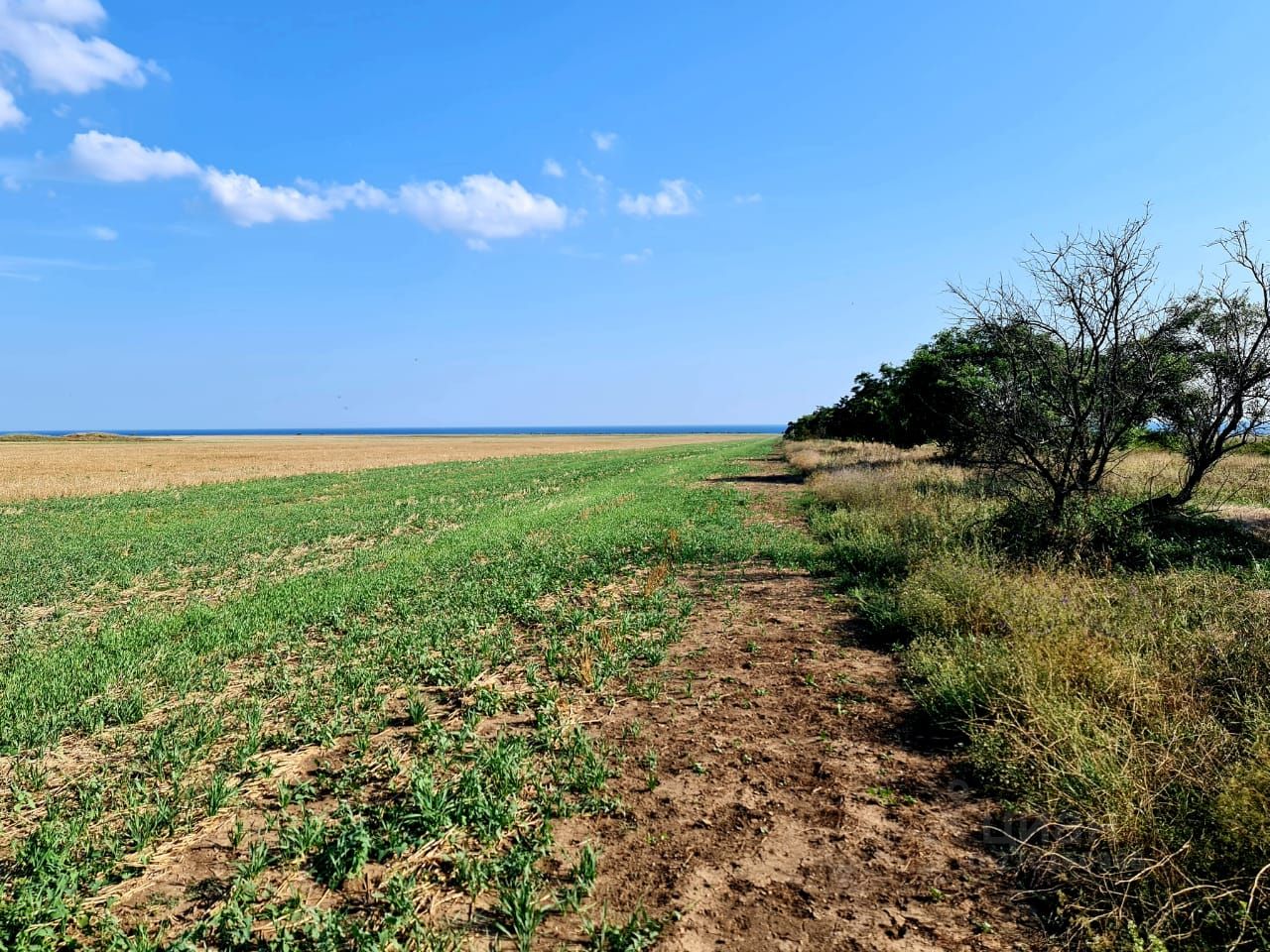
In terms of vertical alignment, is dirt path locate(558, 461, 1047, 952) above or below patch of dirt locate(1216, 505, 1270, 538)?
below

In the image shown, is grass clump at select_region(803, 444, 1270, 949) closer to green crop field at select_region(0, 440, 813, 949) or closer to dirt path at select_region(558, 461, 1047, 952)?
dirt path at select_region(558, 461, 1047, 952)

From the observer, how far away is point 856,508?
15234mm

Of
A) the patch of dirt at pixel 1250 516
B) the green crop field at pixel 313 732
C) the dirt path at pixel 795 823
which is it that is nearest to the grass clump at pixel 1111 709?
the dirt path at pixel 795 823

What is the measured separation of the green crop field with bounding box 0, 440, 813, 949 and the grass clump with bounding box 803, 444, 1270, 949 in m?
2.61

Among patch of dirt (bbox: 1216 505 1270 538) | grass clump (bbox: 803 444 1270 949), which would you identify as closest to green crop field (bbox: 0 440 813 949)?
grass clump (bbox: 803 444 1270 949)

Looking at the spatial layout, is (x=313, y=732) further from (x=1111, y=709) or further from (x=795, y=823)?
(x=1111, y=709)

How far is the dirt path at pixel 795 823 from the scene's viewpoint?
309 centimetres

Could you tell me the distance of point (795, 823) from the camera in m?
3.92

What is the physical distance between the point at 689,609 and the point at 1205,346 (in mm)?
12364

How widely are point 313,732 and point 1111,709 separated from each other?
20.7 feet

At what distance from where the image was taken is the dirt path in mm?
3092

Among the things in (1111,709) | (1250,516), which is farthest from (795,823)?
(1250,516)

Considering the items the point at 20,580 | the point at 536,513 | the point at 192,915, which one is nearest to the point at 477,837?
the point at 192,915

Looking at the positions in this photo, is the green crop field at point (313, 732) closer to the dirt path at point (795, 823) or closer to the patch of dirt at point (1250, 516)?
the dirt path at point (795, 823)
